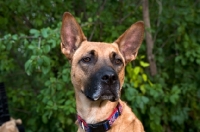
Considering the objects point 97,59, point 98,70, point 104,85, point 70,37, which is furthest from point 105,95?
point 70,37

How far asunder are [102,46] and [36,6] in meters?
1.84

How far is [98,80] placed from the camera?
378 centimetres

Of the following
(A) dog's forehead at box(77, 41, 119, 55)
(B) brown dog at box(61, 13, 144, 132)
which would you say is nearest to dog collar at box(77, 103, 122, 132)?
(B) brown dog at box(61, 13, 144, 132)

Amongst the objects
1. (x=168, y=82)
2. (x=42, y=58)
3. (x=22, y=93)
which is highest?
(x=42, y=58)

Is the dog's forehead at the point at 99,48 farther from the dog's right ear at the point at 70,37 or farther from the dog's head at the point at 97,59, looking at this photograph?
the dog's right ear at the point at 70,37

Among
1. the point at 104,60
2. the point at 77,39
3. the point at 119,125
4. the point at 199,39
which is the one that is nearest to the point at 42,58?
the point at 77,39

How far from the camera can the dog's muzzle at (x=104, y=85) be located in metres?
3.76

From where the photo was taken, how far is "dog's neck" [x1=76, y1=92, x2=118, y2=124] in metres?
3.92

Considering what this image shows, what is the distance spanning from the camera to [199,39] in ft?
20.1

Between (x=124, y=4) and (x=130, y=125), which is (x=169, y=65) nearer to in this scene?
(x=124, y=4)

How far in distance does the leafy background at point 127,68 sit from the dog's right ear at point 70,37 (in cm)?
89

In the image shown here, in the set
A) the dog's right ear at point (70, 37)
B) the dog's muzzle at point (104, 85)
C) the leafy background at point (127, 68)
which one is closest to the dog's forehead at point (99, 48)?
the dog's right ear at point (70, 37)

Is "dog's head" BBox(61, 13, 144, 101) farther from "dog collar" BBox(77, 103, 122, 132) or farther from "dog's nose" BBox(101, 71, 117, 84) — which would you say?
"dog collar" BBox(77, 103, 122, 132)

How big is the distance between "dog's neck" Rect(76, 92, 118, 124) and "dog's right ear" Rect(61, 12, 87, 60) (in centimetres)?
46
